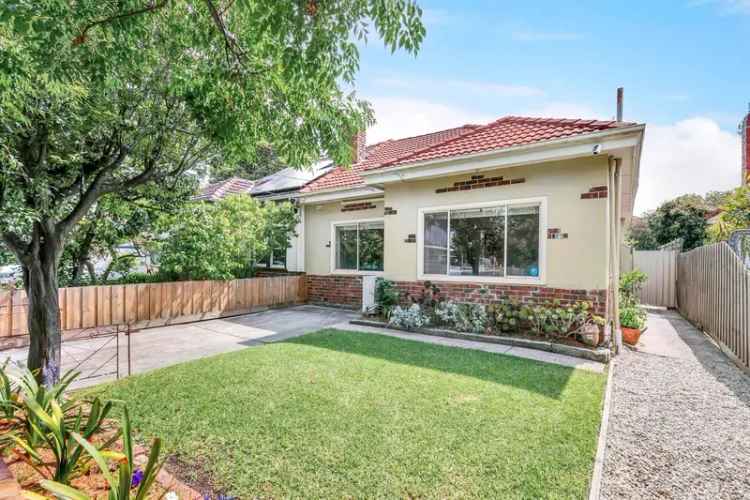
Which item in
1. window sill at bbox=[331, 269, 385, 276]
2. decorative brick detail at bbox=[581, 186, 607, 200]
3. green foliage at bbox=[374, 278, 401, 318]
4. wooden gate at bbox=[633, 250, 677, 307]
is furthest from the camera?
wooden gate at bbox=[633, 250, 677, 307]

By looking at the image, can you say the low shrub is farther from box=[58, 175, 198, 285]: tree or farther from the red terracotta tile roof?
box=[58, 175, 198, 285]: tree

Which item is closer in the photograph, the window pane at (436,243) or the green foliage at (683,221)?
the window pane at (436,243)

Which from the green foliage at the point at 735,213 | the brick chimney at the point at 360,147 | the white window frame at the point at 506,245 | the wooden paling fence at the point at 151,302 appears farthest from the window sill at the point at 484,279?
the brick chimney at the point at 360,147

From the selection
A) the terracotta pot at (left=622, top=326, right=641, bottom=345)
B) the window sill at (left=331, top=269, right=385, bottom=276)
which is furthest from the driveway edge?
the window sill at (left=331, top=269, right=385, bottom=276)

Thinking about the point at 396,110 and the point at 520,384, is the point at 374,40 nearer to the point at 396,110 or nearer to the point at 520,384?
the point at 520,384

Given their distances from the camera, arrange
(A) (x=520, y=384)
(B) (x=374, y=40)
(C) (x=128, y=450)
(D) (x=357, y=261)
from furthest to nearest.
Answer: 1. (D) (x=357, y=261)
2. (A) (x=520, y=384)
3. (B) (x=374, y=40)
4. (C) (x=128, y=450)

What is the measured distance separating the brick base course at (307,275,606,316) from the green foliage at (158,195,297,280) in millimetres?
2751

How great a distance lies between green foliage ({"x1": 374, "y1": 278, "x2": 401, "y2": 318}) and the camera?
9.01 m

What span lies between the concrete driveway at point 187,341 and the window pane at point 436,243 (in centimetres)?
263

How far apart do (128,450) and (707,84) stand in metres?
16.5

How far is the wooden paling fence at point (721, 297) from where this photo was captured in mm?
5949

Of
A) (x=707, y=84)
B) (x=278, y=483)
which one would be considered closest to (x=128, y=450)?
(x=278, y=483)

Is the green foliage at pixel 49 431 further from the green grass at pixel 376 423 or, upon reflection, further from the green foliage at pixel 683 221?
the green foliage at pixel 683 221

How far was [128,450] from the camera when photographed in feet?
6.47
